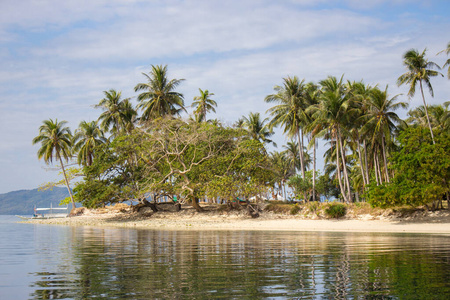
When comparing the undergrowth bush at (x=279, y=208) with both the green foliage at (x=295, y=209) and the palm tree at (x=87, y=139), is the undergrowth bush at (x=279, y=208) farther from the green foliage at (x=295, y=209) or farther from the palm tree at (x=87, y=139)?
the palm tree at (x=87, y=139)

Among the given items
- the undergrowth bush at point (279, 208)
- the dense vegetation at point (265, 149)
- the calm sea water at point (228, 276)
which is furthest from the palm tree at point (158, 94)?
the calm sea water at point (228, 276)

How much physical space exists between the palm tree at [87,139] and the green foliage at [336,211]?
35.4 m

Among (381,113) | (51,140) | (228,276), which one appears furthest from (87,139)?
(228,276)

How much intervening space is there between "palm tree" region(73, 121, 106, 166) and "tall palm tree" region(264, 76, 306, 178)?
26056 millimetres

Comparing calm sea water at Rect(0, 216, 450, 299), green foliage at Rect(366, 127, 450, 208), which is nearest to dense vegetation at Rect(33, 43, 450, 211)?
green foliage at Rect(366, 127, 450, 208)

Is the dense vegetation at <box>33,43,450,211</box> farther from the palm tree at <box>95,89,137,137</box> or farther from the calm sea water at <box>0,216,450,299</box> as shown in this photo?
the calm sea water at <box>0,216,450,299</box>

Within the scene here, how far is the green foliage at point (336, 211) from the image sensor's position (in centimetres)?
3538

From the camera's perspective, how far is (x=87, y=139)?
6031cm

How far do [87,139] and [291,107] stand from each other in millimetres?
30306

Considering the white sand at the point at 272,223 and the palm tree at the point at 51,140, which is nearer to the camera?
the white sand at the point at 272,223

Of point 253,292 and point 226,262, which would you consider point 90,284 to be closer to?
point 253,292

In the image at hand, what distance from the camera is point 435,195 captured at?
29188mm

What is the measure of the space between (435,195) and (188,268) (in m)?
25.1

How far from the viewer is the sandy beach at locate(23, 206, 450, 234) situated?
29.5 metres
